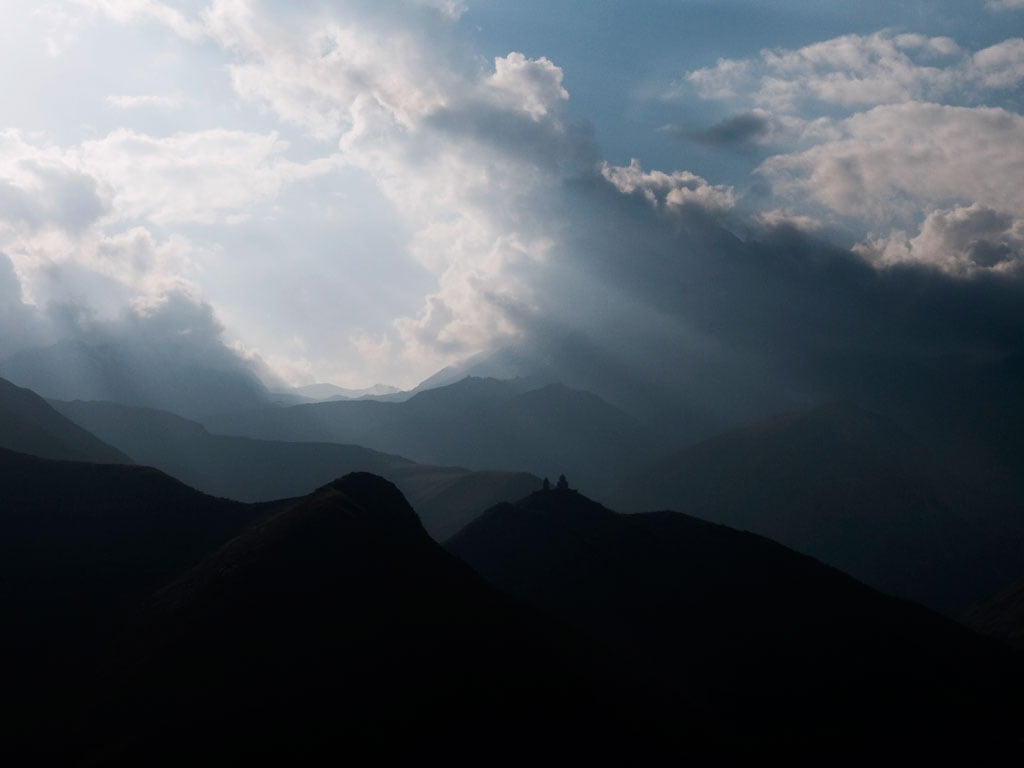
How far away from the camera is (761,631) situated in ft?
239

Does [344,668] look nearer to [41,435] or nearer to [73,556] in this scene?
[73,556]

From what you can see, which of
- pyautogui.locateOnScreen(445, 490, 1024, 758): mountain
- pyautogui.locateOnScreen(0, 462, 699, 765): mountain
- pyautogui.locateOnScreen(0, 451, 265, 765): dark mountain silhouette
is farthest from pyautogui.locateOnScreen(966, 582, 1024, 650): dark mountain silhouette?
pyautogui.locateOnScreen(0, 451, 265, 765): dark mountain silhouette

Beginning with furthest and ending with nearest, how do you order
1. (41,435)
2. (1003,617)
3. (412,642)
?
(41,435) < (1003,617) < (412,642)

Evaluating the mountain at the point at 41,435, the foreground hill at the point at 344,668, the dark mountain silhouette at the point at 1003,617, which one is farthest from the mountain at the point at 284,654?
the mountain at the point at 41,435

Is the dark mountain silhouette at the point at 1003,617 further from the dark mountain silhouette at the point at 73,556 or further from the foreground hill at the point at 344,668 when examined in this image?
the dark mountain silhouette at the point at 73,556

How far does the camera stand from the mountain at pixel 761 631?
60.2 meters

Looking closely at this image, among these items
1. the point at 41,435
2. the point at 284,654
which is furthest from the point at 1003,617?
the point at 41,435

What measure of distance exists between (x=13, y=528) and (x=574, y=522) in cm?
5783

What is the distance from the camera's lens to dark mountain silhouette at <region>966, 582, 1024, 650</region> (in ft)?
359

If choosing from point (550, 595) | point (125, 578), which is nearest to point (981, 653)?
point (550, 595)

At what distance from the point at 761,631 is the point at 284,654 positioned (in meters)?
44.1

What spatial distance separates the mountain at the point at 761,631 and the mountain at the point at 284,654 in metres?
14.7

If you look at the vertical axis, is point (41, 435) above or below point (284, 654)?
above

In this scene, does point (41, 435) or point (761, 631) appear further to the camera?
point (41, 435)
